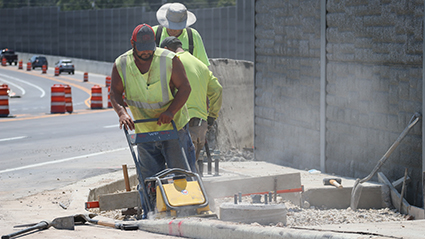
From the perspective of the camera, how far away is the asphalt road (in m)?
9.45

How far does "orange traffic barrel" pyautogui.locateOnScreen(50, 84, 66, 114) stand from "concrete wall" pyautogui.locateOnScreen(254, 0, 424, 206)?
40.7ft

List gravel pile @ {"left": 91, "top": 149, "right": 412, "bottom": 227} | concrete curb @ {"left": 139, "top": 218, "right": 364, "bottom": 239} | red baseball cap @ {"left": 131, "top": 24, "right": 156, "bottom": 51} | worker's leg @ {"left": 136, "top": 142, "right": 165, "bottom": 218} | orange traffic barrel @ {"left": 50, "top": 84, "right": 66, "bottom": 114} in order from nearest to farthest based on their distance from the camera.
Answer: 1. concrete curb @ {"left": 139, "top": 218, "right": 364, "bottom": 239}
2. red baseball cap @ {"left": 131, "top": 24, "right": 156, "bottom": 51}
3. worker's leg @ {"left": 136, "top": 142, "right": 165, "bottom": 218}
4. gravel pile @ {"left": 91, "top": 149, "right": 412, "bottom": 227}
5. orange traffic barrel @ {"left": 50, "top": 84, "right": 66, "bottom": 114}

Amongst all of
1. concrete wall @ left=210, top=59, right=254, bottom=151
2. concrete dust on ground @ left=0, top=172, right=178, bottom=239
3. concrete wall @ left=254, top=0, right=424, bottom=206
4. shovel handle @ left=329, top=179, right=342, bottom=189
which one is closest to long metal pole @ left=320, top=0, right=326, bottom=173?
concrete wall @ left=254, top=0, right=424, bottom=206

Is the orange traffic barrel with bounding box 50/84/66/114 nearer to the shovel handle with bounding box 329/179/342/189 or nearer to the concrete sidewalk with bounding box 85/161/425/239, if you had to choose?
the concrete sidewalk with bounding box 85/161/425/239

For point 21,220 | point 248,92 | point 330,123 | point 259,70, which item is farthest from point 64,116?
point 21,220

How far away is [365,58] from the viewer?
862 centimetres

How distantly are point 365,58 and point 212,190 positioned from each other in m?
2.71

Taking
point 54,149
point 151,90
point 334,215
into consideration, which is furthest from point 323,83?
point 54,149

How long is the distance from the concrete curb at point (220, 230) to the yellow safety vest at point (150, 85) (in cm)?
118

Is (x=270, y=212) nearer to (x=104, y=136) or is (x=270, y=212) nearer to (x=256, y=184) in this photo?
(x=256, y=184)

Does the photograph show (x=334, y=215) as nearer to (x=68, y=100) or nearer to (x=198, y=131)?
(x=198, y=131)

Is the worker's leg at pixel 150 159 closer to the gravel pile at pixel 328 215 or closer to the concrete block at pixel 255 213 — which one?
the gravel pile at pixel 328 215

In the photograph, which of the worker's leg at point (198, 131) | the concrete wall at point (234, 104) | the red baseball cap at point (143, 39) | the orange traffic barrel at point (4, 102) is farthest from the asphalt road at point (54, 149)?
the red baseball cap at point (143, 39)

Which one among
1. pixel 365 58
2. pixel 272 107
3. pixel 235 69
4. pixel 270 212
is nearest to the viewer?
pixel 270 212
